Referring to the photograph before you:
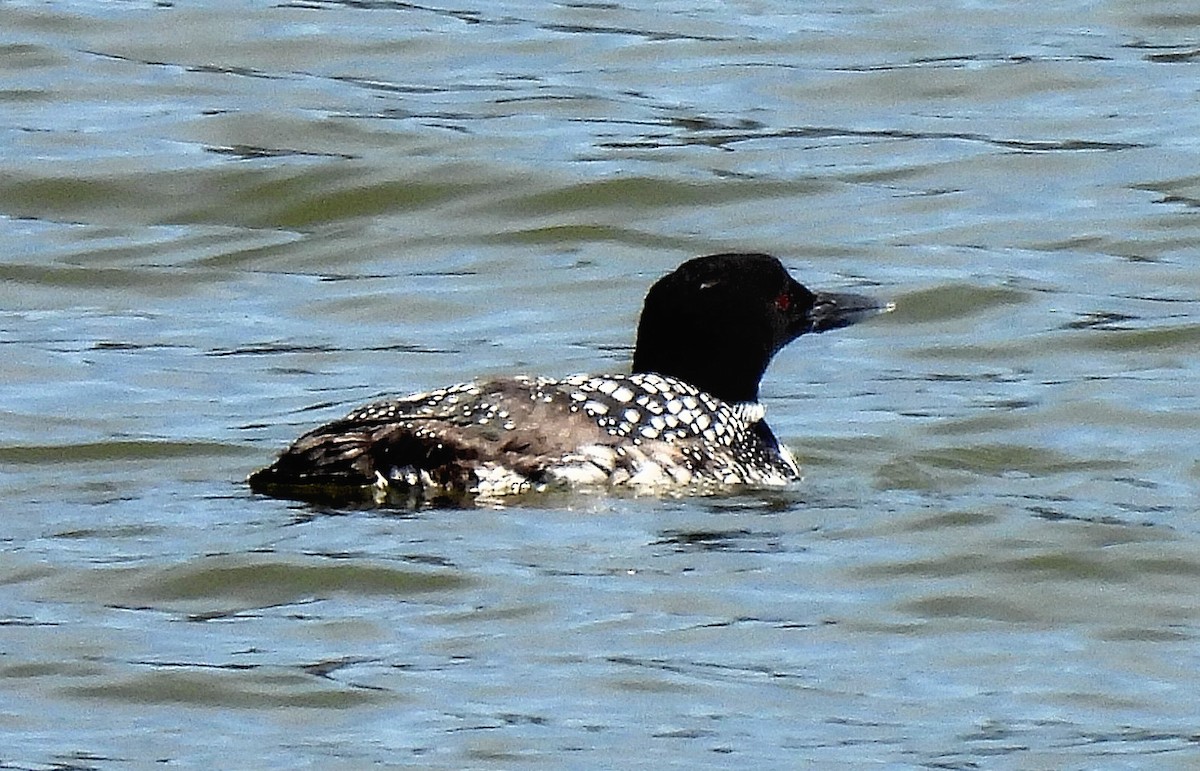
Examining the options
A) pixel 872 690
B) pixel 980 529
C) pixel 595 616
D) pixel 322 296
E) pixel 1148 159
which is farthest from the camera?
pixel 1148 159

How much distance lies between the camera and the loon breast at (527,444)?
871 centimetres

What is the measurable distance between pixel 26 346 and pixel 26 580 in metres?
3.71

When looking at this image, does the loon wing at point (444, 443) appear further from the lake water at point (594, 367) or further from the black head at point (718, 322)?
the black head at point (718, 322)

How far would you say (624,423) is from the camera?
9.05 m

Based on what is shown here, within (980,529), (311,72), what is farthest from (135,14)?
(980,529)

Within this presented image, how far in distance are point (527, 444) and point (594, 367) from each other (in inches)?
103

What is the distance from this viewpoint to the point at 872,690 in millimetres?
7211

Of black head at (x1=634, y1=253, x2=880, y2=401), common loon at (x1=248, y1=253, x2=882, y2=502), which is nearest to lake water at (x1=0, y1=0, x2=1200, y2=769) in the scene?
common loon at (x1=248, y1=253, x2=882, y2=502)

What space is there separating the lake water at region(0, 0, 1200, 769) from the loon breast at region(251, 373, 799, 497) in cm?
10

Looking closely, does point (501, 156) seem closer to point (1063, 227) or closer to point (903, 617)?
point (1063, 227)

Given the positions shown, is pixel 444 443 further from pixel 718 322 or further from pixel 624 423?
pixel 718 322

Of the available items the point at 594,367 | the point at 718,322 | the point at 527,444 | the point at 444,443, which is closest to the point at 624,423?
the point at 527,444

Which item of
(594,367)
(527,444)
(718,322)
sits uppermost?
(718,322)

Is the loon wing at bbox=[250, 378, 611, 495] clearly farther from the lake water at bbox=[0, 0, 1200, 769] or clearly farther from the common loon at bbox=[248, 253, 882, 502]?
the lake water at bbox=[0, 0, 1200, 769]
